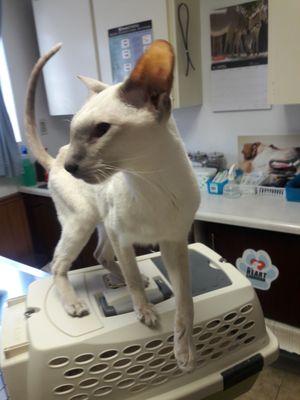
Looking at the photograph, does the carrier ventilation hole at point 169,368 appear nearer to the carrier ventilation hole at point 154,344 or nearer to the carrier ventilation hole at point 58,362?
the carrier ventilation hole at point 154,344

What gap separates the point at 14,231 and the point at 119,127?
202 cm

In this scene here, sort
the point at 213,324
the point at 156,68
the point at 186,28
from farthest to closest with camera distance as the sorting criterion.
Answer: the point at 186,28, the point at 213,324, the point at 156,68

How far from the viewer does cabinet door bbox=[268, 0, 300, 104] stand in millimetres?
1211

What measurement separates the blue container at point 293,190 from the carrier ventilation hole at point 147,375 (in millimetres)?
1158

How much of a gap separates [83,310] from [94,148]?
0.35 metres

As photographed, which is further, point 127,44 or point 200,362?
point 127,44

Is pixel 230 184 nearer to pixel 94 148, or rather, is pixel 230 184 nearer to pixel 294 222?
pixel 294 222

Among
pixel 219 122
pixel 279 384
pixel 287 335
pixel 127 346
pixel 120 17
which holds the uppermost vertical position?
pixel 120 17

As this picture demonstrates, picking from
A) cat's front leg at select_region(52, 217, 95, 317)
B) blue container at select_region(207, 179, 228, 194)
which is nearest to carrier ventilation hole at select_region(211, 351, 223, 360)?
cat's front leg at select_region(52, 217, 95, 317)

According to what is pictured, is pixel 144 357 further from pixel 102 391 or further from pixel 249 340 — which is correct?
pixel 249 340

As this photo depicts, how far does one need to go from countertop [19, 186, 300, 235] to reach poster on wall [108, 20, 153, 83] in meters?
0.75

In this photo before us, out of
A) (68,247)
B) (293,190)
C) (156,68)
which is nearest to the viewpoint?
(156,68)

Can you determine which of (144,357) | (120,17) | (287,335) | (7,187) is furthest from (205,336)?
(7,187)

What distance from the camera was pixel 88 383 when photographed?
588mm
